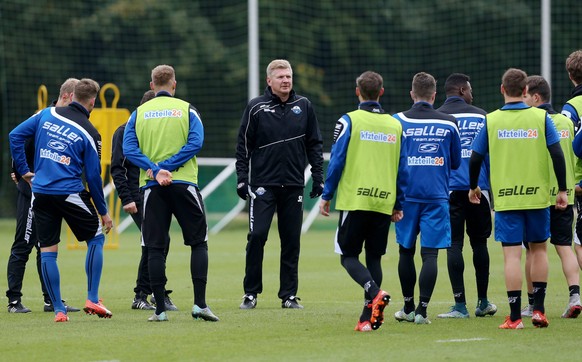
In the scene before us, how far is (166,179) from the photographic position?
9.29 meters

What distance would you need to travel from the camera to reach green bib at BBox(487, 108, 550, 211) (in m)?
8.99

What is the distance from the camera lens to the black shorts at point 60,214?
959 centimetres

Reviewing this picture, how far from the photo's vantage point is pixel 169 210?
953 cm

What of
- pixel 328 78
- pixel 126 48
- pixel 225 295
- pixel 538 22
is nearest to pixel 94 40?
pixel 126 48

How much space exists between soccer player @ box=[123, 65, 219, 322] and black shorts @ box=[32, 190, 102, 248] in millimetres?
522

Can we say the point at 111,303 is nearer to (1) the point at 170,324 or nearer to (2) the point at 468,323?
(1) the point at 170,324

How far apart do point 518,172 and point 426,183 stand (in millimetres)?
726

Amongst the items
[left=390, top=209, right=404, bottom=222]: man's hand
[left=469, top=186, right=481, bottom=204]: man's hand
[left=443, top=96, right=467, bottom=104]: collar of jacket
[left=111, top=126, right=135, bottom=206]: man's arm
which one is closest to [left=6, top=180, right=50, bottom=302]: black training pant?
[left=111, top=126, right=135, bottom=206]: man's arm

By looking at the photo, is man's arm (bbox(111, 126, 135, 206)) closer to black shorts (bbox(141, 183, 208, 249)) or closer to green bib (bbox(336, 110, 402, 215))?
black shorts (bbox(141, 183, 208, 249))

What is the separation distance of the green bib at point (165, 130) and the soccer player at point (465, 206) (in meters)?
2.25

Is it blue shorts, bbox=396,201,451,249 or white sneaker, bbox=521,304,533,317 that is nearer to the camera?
blue shorts, bbox=396,201,451,249

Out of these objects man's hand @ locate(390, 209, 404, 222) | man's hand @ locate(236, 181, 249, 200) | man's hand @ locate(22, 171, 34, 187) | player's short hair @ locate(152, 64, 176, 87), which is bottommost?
man's hand @ locate(390, 209, 404, 222)

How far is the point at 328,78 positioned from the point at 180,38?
4.41 metres

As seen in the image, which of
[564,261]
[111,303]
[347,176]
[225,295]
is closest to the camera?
[347,176]
